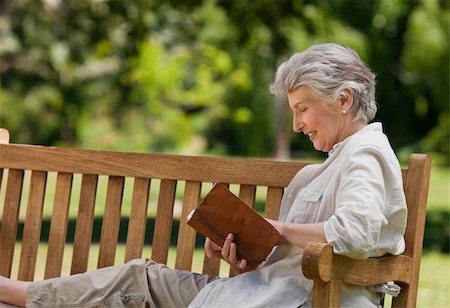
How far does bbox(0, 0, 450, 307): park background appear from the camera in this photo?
2016 cm

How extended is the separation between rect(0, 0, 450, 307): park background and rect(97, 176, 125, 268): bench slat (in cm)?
1118

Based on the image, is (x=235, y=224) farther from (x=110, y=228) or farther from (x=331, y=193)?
(x=110, y=228)

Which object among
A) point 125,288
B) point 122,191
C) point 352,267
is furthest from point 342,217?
point 122,191

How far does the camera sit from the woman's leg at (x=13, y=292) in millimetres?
3859

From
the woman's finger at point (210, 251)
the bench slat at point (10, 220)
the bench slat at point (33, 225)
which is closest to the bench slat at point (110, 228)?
the bench slat at point (33, 225)

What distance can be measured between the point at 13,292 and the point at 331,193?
4.25 feet

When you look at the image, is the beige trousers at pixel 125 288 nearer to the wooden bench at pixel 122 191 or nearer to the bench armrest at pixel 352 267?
the wooden bench at pixel 122 191

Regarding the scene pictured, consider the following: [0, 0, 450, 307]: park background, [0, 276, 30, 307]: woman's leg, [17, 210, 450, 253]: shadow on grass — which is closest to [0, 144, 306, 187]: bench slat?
[0, 276, 30, 307]: woman's leg

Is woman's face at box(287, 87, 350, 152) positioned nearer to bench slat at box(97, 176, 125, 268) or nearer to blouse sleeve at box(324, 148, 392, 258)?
blouse sleeve at box(324, 148, 392, 258)

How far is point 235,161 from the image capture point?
4082mm

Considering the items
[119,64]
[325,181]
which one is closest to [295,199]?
[325,181]

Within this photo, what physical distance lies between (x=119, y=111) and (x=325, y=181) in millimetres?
28460

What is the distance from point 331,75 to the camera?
3457 millimetres

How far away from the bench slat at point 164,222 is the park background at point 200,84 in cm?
1127
